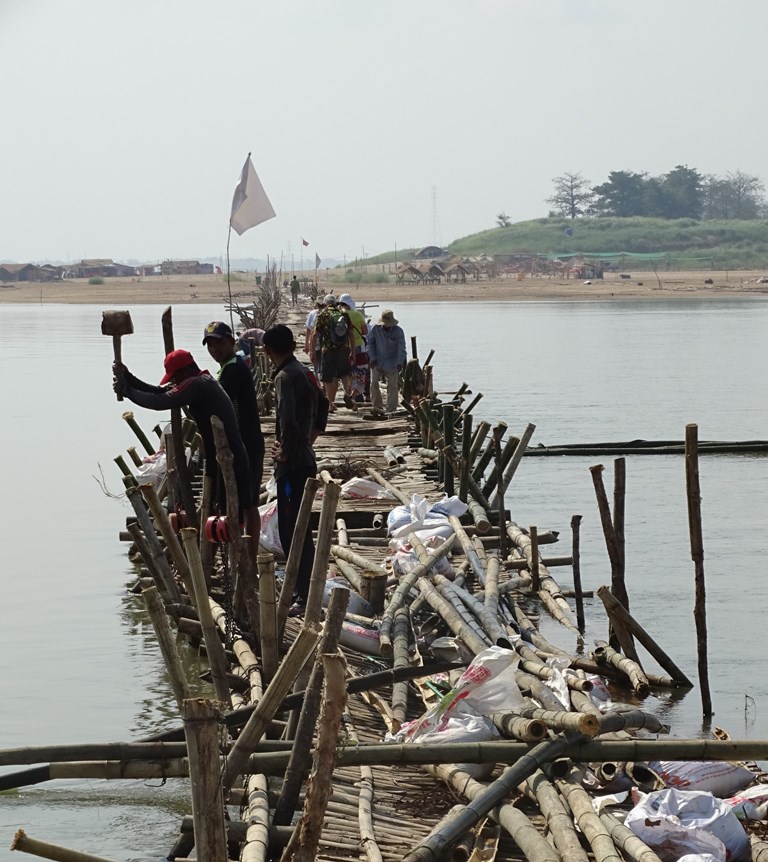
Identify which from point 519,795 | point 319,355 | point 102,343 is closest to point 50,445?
point 319,355

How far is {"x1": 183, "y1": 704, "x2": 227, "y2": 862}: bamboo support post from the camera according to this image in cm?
342

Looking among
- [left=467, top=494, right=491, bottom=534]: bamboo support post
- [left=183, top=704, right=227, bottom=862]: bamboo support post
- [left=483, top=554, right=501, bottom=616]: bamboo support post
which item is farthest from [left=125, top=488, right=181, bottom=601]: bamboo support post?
[left=183, top=704, right=227, bottom=862]: bamboo support post

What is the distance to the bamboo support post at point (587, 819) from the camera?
4.44 meters

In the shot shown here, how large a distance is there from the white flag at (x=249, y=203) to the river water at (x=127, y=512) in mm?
3677

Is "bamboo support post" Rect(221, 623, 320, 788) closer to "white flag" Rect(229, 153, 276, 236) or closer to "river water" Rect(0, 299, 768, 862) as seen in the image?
"river water" Rect(0, 299, 768, 862)

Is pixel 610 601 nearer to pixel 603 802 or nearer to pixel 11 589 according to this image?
pixel 603 802

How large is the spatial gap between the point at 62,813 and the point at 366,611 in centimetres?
199

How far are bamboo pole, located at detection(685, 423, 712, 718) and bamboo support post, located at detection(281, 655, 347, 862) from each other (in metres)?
4.46

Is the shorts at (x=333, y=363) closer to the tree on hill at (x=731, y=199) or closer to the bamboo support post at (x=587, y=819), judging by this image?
the bamboo support post at (x=587, y=819)

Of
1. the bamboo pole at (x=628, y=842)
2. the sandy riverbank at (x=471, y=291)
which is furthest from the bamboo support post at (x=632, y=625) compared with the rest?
the sandy riverbank at (x=471, y=291)

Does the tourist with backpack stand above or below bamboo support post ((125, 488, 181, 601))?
above

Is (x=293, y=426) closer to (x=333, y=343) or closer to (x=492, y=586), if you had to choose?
(x=492, y=586)

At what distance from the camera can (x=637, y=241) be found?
112875mm

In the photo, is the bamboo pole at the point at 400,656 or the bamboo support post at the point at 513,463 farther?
the bamboo support post at the point at 513,463
